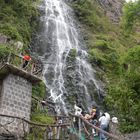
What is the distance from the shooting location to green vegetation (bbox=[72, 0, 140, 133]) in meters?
20.0

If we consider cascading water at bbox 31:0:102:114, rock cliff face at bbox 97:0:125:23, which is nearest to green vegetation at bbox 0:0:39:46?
cascading water at bbox 31:0:102:114

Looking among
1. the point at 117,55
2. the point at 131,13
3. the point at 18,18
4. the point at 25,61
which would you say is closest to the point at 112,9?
the point at 117,55

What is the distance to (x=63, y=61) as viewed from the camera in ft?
97.1

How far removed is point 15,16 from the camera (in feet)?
102

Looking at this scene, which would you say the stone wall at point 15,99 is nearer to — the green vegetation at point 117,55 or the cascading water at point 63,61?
the green vegetation at point 117,55

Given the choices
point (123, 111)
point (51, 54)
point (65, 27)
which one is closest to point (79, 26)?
point (65, 27)

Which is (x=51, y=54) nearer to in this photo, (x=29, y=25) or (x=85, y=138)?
(x=29, y=25)

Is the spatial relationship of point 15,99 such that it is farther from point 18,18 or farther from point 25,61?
point 18,18

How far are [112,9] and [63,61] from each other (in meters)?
21.1

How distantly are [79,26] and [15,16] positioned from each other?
9.47 meters

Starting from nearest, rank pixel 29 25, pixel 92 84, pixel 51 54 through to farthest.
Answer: pixel 92 84 < pixel 51 54 < pixel 29 25

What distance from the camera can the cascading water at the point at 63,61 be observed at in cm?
2586

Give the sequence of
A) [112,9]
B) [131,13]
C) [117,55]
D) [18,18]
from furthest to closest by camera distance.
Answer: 1. [112,9]
2. [117,55]
3. [18,18]
4. [131,13]

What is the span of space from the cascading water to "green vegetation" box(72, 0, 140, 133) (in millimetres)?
1457
